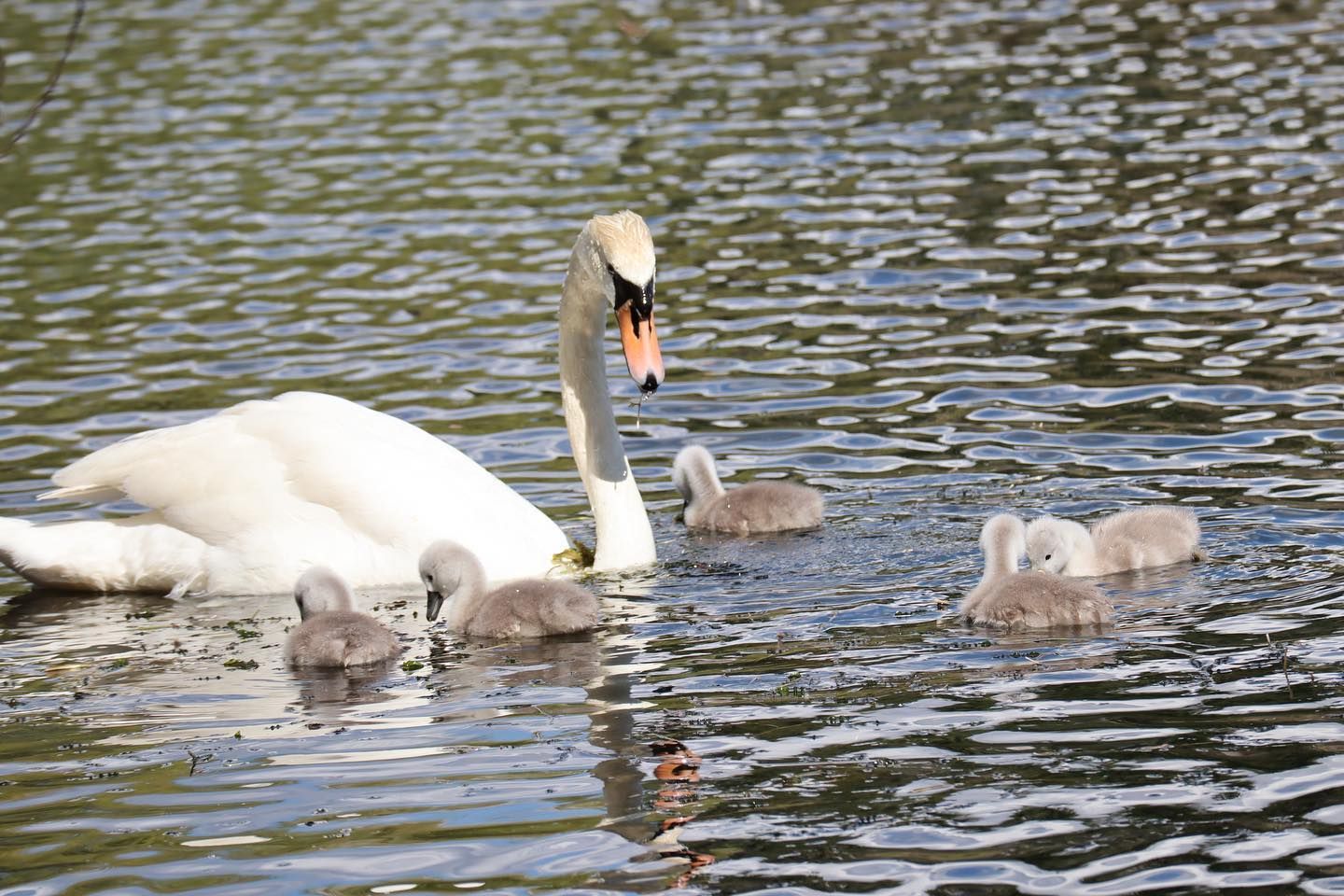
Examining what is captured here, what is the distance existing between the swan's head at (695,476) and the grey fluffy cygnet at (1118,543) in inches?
89.0

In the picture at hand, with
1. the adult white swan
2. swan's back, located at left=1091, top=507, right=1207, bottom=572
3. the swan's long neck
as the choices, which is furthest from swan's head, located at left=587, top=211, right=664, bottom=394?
swan's back, located at left=1091, top=507, right=1207, bottom=572

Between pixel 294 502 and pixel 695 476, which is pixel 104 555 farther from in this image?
pixel 695 476

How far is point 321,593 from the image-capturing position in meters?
9.32

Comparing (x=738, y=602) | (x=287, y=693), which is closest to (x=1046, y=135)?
(x=738, y=602)

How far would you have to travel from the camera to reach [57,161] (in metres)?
22.6

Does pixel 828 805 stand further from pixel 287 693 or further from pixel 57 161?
pixel 57 161

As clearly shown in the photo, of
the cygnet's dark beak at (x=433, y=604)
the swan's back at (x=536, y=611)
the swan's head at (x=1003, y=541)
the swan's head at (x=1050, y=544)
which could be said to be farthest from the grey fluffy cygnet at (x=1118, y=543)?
the cygnet's dark beak at (x=433, y=604)

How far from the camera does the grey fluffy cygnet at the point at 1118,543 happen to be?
923 centimetres

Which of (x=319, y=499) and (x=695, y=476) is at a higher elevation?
(x=319, y=499)

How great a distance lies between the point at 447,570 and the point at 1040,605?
2.85 meters

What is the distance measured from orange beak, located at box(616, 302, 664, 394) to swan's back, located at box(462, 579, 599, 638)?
1009mm

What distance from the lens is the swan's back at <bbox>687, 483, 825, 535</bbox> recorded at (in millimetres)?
10602

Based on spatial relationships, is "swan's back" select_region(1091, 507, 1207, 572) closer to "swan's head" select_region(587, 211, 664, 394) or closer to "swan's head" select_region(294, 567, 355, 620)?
"swan's head" select_region(587, 211, 664, 394)

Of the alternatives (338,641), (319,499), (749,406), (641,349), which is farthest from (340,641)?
(749,406)
